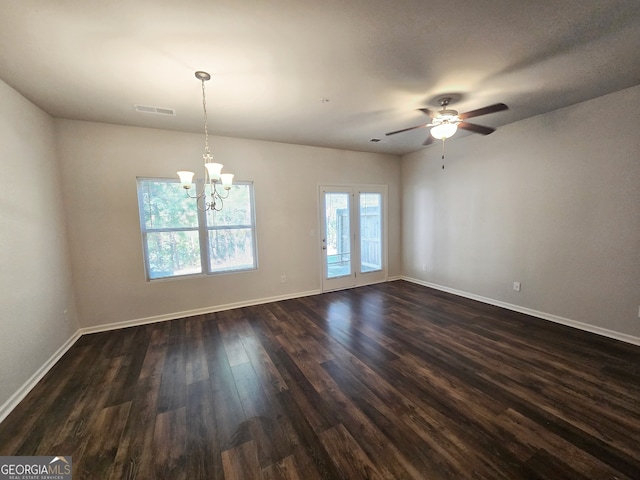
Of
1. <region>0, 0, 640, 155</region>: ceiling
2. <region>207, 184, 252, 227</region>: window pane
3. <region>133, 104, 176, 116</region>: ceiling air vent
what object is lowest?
<region>207, 184, 252, 227</region>: window pane

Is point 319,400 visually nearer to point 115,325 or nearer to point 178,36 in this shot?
point 178,36

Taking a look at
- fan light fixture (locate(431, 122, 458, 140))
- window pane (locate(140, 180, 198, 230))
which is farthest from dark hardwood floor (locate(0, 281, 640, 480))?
fan light fixture (locate(431, 122, 458, 140))

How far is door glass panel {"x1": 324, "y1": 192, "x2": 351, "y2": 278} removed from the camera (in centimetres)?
514

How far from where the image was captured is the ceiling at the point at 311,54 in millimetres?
1639

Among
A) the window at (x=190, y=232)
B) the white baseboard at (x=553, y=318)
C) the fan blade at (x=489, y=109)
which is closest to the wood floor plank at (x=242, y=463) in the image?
the window at (x=190, y=232)

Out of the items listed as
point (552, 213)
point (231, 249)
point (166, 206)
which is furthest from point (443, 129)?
point (166, 206)

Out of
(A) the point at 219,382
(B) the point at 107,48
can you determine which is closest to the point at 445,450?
(A) the point at 219,382

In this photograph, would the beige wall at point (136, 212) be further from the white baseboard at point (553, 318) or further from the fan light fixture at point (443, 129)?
the white baseboard at point (553, 318)

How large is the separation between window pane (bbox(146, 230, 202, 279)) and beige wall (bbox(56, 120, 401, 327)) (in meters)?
0.15

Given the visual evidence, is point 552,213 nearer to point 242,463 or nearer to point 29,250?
point 242,463

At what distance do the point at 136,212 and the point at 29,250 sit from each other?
1235mm

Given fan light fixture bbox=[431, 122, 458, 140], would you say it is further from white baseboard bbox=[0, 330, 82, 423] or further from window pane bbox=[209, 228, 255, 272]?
white baseboard bbox=[0, 330, 82, 423]

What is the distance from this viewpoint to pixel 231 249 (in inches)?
172

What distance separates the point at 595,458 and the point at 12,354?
445 centimetres
